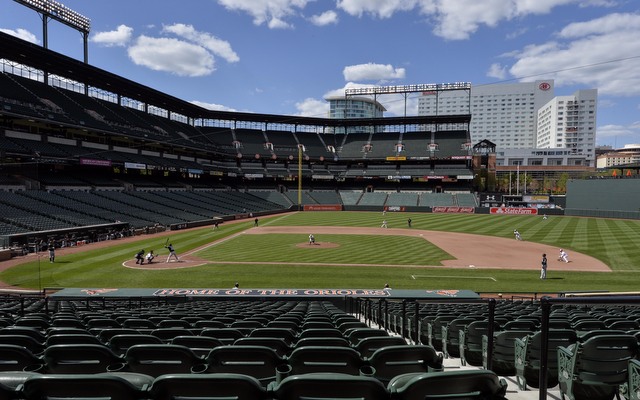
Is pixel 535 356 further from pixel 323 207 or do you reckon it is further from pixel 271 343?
pixel 323 207

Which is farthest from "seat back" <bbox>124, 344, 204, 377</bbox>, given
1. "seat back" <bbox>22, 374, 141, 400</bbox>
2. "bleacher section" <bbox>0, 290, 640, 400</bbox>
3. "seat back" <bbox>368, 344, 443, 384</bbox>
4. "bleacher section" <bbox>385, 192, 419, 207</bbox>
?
"bleacher section" <bbox>385, 192, 419, 207</bbox>

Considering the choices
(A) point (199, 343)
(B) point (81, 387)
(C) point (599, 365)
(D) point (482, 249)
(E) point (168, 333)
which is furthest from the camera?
(D) point (482, 249)

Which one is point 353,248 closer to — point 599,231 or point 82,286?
point 82,286

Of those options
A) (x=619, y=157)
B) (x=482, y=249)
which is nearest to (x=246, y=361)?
(x=482, y=249)

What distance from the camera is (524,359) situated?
512cm

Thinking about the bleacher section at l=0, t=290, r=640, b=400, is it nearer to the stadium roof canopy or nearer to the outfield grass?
the outfield grass

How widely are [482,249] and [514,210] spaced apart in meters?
45.7

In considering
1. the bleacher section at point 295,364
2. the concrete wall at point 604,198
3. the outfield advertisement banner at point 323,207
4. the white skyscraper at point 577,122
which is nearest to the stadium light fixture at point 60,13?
the outfield advertisement banner at point 323,207

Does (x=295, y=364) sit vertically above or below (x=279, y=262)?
above

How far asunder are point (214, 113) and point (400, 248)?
76.5 m

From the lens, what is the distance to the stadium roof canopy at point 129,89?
49291 millimetres

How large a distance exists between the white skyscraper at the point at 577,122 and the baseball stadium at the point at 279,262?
4437 inches

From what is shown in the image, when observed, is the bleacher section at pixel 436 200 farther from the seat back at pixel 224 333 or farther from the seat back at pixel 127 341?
the seat back at pixel 127 341

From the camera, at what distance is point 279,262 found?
2930cm
